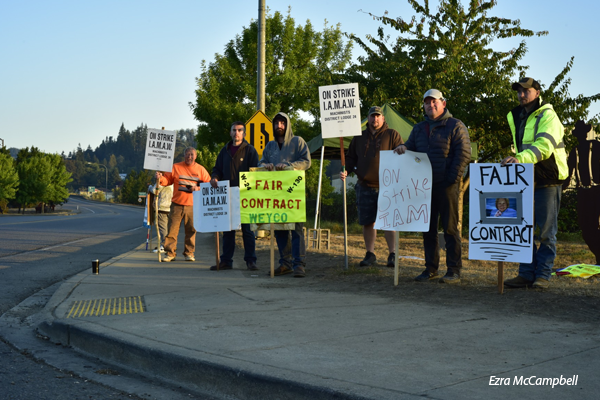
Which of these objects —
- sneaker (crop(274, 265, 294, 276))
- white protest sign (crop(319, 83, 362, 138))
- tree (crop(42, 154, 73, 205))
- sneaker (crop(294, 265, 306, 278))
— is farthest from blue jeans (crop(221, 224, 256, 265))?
tree (crop(42, 154, 73, 205))

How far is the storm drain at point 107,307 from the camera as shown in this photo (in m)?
5.65

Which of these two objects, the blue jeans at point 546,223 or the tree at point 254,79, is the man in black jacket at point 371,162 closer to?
the blue jeans at point 546,223

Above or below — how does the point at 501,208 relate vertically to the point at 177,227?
above

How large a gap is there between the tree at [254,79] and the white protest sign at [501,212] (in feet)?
50.5

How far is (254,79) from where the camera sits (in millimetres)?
23000

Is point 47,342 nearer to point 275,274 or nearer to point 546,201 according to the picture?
point 275,274

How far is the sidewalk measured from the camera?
3.31m

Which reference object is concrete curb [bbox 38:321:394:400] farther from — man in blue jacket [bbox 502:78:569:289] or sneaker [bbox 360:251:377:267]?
sneaker [bbox 360:251:377:267]

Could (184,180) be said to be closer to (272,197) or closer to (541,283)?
(272,197)

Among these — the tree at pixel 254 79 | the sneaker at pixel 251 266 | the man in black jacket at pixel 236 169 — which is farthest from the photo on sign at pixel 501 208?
the tree at pixel 254 79

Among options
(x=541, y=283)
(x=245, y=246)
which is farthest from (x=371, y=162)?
(x=541, y=283)

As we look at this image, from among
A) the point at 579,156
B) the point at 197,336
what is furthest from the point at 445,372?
the point at 579,156

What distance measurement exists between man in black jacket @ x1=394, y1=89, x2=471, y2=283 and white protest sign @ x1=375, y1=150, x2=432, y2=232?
0.46ft

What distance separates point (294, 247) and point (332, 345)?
4144 millimetres
